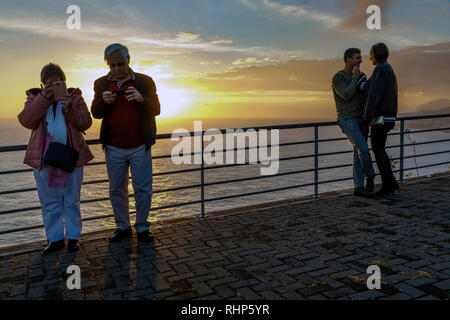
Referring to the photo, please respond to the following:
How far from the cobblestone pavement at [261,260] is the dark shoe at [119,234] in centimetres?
9

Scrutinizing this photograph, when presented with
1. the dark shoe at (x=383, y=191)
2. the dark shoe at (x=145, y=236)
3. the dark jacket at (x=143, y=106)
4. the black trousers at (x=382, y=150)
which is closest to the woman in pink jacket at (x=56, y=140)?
the dark jacket at (x=143, y=106)

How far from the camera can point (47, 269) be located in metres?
3.85

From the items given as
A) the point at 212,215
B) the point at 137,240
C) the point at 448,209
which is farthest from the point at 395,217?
the point at 137,240

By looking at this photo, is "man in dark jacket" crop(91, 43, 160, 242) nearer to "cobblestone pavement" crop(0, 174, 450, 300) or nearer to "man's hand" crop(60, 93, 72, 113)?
"man's hand" crop(60, 93, 72, 113)

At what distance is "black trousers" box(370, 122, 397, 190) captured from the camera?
6.18 metres

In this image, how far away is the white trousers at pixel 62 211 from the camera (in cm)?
426

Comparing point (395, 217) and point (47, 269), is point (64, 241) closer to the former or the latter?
point (47, 269)

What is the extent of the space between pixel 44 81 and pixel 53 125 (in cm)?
45

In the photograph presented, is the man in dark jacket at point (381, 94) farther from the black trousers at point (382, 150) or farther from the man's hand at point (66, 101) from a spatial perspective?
the man's hand at point (66, 101)

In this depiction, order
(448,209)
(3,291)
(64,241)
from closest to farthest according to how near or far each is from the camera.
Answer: (3,291)
(64,241)
(448,209)

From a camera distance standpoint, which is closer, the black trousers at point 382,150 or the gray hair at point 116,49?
the gray hair at point 116,49

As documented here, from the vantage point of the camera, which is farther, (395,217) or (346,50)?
(346,50)

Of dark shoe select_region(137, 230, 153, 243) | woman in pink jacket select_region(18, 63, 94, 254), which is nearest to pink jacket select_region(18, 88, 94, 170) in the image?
woman in pink jacket select_region(18, 63, 94, 254)

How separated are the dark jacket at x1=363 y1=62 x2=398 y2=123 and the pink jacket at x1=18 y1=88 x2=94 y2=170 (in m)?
3.90
